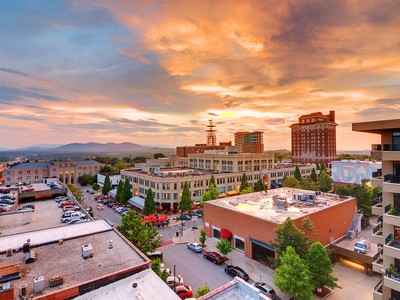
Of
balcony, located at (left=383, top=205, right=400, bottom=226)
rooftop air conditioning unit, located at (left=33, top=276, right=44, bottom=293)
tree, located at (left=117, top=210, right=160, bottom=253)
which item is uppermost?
balcony, located at (left=383, top=205, right=400, bottom=226)

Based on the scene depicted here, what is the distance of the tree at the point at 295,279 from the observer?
20331mm

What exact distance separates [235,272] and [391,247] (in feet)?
53.7

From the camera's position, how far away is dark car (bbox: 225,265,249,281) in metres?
26.7

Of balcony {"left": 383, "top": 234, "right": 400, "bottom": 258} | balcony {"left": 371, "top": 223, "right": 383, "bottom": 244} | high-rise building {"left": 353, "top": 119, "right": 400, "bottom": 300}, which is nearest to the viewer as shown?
balcony {"left": 383, "top": 234, "right": 400, "bottom": 258}

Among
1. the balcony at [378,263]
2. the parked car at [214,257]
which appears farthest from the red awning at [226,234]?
the balcony at [378,263]

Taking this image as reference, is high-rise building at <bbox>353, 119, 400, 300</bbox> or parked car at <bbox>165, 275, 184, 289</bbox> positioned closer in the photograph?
high-rise building at <bbox>353, 119, 400, 300</bbox>

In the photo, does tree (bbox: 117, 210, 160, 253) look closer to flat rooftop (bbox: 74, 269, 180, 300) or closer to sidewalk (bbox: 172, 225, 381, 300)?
sidewalk (bbox: 172, 225, 381, 300)

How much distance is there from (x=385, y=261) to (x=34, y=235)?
107ft

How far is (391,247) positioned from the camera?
16.8 m

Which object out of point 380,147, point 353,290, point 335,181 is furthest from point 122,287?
point 335,181

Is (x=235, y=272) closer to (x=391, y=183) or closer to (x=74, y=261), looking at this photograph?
(x=74, y=261)

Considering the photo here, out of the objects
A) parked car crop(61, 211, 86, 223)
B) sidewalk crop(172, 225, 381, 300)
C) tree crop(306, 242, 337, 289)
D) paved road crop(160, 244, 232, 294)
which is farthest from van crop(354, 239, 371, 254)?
parked car crop(61, 211, 86, 223)

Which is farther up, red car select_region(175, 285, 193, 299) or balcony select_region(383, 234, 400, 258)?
balcony select_region(383, 234, 400, 258)

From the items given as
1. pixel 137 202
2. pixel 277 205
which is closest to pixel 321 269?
pixel 277 205
